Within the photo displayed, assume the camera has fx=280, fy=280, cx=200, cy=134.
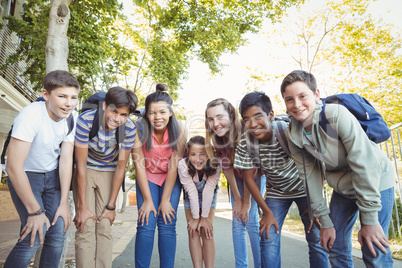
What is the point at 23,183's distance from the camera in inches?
83.4

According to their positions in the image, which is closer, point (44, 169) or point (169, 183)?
point (44, 169)

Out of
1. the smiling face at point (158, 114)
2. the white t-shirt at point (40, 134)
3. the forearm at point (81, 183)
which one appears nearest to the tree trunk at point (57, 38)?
the white t-shirt at point (40, 134)

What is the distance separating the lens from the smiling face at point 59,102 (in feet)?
7.78

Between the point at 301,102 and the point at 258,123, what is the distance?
54cm

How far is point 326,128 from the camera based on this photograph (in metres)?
2.06

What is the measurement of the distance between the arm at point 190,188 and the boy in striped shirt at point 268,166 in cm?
55

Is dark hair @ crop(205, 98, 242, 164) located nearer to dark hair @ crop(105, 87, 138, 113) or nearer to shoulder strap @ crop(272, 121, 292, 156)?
shoulder strap @ crop(272, 121, 292, 156)

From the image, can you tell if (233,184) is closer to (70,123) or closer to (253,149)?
(253,149)

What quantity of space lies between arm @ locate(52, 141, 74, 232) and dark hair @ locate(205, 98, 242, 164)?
138cm

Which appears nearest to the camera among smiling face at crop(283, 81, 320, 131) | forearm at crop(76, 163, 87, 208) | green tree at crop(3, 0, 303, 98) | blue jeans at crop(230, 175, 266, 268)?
smiling face at crop(283, 81, 320, 131)

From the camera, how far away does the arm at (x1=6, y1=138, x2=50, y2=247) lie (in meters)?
2.10

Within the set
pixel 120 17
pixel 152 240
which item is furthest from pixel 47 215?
pixel 120 17

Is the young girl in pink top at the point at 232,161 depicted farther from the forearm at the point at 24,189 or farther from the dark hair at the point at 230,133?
the forearm at the point at 24,189

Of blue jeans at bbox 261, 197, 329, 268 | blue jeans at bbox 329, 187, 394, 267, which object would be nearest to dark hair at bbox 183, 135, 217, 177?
blue jeans at bbox 261, 197, 329, 268
